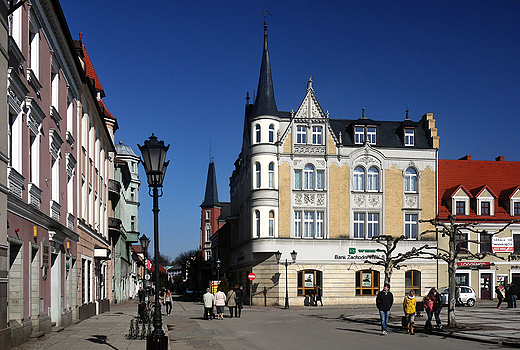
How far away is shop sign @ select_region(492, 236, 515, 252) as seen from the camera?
47000 mm

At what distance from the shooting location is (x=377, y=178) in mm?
47875

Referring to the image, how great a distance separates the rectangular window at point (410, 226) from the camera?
4778 centimetres

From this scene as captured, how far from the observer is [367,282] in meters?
46.8

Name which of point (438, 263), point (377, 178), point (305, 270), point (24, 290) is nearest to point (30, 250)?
point (24, 290)

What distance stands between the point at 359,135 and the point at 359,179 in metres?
3.65

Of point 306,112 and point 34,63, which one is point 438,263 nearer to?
point 306,112

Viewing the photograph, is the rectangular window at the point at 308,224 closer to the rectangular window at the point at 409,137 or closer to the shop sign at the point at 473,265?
the rectangular window at the point at 409,137

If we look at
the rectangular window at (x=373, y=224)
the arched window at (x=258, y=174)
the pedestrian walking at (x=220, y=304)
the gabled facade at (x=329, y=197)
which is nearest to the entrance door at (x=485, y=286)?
the gabled facade at (x=329, y=197)

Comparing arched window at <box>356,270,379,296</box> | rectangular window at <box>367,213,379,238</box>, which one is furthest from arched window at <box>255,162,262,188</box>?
arched window at <box>356,270,379,296</box>

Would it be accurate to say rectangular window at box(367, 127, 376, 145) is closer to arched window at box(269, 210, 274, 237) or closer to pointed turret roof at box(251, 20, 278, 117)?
pointed turret roof at box(251, 20, 278, 117)

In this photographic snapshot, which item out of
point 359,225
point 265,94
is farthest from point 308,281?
point 265,94

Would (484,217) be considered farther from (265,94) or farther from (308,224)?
(265,94)

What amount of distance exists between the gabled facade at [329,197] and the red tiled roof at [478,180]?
2.90 metres

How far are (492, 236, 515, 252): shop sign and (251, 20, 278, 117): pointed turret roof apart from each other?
66.1 ft
